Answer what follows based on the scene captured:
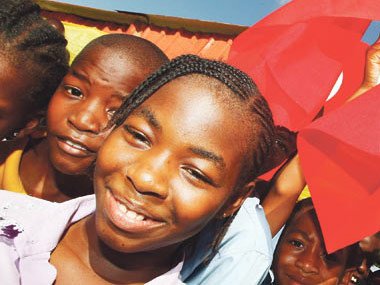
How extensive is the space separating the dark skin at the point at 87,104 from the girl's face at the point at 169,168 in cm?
31

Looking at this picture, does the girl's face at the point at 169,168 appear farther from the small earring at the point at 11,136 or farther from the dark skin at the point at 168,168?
the small earring at the point at 11,136

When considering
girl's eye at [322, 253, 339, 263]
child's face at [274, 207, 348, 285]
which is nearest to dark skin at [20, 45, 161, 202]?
child's face at [274, 207, 348, 285]

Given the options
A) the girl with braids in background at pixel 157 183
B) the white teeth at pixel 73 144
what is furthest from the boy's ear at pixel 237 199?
the white teeth at pixel 73 144

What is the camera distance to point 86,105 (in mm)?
1329

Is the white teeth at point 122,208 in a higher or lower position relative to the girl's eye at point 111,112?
higher

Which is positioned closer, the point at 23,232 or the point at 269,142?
the point at 23,232

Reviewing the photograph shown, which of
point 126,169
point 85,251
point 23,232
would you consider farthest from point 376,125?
point 23,232

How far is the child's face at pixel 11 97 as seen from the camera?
1.31 metres

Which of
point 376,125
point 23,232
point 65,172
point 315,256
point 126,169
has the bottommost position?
point 315,256

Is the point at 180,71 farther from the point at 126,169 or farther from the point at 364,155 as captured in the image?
the point at 364,155

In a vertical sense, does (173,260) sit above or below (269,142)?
below

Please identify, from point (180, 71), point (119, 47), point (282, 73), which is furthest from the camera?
point (282, 73)

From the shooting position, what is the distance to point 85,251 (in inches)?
44.8

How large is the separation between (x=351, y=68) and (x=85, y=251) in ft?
3.46
